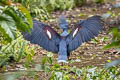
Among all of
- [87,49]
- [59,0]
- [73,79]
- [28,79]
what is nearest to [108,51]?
[87,49]

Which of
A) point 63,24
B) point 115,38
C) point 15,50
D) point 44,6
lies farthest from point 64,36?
point 44,6

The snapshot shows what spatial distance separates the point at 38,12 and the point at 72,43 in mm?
4938

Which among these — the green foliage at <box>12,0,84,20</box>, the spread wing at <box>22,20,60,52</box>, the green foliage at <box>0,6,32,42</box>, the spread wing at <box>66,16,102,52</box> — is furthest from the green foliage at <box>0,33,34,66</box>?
the green foliage at <box>12,0,84,20</box>

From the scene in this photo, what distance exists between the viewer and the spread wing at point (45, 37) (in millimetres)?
5968

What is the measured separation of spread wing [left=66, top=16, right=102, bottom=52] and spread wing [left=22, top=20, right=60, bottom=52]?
23cm

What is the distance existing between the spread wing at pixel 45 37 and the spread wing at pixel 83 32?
0.23 meters

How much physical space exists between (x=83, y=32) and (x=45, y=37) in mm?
640

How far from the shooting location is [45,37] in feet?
19.9

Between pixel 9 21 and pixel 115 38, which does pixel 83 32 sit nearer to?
pixel 9 21

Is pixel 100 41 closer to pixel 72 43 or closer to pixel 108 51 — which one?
pixel 108 51

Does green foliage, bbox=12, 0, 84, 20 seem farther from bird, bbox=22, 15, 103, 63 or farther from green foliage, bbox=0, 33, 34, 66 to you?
bird, bbox=22, 15, 103, 63

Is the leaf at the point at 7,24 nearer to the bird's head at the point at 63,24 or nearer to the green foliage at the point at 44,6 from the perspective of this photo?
the bird's head at the point at 63,24

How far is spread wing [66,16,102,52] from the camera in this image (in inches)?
236

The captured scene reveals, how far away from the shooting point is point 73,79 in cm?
508
